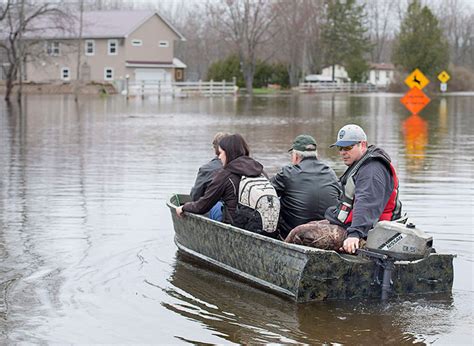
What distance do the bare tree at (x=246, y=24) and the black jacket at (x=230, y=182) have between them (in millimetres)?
79488

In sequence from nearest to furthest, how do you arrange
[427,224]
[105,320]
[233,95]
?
[105,320] < [427,224] < [233,95]

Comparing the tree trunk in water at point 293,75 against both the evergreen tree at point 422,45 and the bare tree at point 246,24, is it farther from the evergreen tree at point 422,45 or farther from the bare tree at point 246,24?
the evergreen tree at point 422,45

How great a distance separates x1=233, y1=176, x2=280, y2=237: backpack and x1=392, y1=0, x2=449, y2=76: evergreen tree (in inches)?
3274

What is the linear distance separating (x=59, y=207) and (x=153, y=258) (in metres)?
3.68

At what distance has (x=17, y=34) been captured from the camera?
57719 mm

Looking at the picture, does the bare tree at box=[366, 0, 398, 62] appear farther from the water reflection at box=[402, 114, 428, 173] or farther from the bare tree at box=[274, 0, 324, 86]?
the water reflection at box=[402, 114, 428, 173]

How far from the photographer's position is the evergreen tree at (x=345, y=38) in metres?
101

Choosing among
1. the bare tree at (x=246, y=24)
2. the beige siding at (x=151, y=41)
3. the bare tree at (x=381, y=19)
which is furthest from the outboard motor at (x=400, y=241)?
the bare tree at (x=381, y=19)

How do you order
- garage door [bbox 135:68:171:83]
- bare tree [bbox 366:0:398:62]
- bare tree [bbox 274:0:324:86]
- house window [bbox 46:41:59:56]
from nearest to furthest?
house window [bbox 46:41:59:56] < garage door [bbox 135:68:171:83] < bare tree [bbox 274:0:324:86] < bare tree [bbox 366:0:398:62]

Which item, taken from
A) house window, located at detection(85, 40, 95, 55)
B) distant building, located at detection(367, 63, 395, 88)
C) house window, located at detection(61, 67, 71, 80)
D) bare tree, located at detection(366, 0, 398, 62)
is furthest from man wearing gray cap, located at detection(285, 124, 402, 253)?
bare tree, located at detection(366, 0, 398, 62)

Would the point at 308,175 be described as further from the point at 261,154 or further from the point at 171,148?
the point at 171,148

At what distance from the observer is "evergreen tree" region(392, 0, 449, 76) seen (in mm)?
90062

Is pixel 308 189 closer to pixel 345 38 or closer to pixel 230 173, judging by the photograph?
pixel 230 173

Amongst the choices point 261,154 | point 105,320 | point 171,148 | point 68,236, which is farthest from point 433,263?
point 171,148
